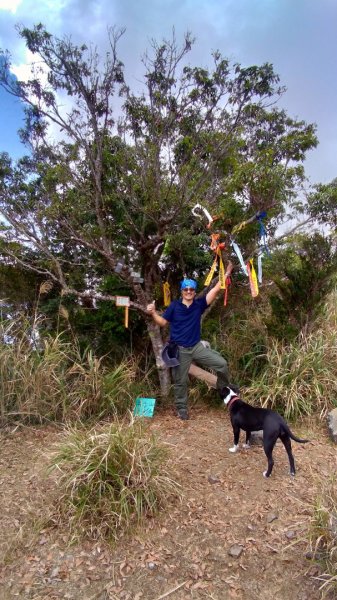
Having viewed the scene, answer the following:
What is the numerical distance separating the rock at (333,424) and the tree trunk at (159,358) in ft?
6.28

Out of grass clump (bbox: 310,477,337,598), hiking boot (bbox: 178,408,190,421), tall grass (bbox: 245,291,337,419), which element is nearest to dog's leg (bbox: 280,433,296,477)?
grass clump (bbox: 310,477,337,598)

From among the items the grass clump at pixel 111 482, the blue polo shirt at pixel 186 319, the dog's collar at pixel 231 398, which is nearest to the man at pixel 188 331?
the blue polo shirt at pixel 186 319

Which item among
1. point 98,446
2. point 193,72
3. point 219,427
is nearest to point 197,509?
point 98,446

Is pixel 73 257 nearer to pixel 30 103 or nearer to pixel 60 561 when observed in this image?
pixel 30 103

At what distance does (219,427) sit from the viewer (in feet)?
14.5

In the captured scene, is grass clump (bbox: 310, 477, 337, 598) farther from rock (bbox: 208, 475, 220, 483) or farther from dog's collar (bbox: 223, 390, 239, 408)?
dog's collar (bbox: 223, 390, 239, 408)

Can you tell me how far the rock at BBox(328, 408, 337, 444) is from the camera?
13.4ft

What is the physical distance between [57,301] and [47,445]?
2312mm

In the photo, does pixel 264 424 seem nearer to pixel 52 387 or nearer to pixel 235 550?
pixel 235 550

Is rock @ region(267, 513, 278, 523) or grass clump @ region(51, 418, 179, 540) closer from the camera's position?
grass clump @ region(51, 418, 179, 540)

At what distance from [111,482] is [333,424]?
7.95 feet

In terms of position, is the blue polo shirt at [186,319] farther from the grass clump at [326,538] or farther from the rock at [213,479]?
the grass clump at [326,538]

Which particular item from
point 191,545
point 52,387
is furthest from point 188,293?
point 191,545

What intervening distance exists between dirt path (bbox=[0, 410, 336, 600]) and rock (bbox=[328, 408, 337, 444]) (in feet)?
1.57
